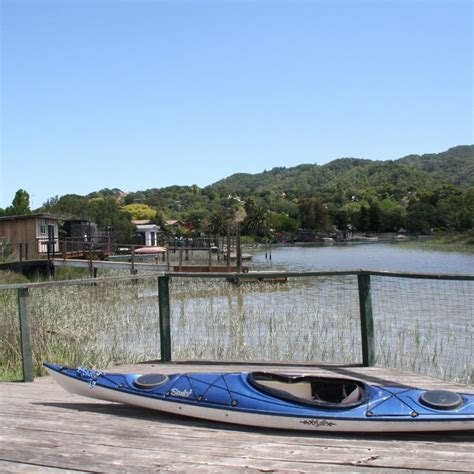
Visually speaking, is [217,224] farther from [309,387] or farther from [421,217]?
[309,387]

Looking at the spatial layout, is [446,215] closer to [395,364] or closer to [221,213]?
[221,213]

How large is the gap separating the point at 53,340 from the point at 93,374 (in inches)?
152

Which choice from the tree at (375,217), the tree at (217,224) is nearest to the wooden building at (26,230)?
the tree at (217,224)

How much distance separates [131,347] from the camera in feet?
30.3

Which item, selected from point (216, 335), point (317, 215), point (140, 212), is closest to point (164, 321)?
point (216, 335)

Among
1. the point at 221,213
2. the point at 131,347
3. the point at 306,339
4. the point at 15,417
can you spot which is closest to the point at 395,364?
the point at 306,339

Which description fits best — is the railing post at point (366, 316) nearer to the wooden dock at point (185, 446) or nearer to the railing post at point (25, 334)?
the wooden dock at point (185, 446)

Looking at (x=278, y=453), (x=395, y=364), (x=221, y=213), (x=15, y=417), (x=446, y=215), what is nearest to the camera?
(x=278, y=453)

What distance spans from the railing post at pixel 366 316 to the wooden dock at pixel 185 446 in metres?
2.40

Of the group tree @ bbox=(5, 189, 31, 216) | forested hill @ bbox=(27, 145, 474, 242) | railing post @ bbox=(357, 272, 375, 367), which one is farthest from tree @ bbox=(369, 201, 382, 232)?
railing post @ bbox=(357, 272, 375, 367)

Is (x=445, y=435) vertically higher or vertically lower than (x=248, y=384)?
lower

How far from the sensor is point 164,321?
6969 millimetres

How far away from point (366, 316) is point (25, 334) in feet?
11.5

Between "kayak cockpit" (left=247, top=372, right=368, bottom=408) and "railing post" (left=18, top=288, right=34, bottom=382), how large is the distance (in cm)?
290
